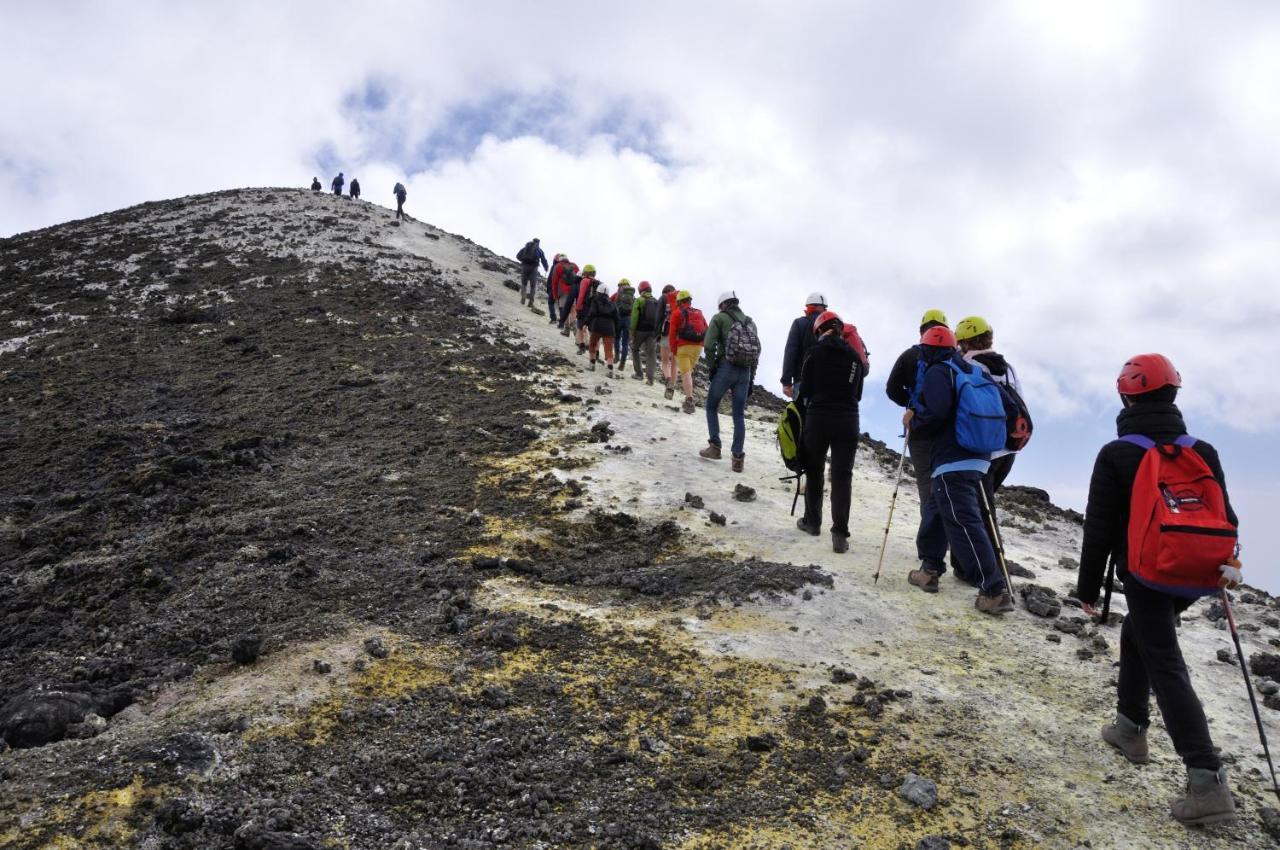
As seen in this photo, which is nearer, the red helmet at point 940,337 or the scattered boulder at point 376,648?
the scattered boulder at point 376,648

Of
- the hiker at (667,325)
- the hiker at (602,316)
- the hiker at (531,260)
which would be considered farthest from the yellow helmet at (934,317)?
the hiker at (531,260)

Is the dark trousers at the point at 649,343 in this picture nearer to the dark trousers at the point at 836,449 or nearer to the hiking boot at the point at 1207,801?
the dark trousers at the point at 836,449

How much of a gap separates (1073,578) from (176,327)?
20.2m

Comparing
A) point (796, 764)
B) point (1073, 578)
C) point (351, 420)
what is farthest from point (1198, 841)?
point (351, 420)

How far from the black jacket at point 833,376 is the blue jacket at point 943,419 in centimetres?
A: 104

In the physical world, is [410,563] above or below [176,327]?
below

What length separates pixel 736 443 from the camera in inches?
447

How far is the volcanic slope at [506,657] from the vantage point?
3998 millimetres

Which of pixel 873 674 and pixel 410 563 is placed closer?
pixel 873 674

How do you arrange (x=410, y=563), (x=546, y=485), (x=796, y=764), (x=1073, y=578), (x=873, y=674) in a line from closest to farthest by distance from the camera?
(x=796, y=764) → (x=873, y=674) → (x=410, y=563) → (x=1073, y=578) → (x=546, y=485)

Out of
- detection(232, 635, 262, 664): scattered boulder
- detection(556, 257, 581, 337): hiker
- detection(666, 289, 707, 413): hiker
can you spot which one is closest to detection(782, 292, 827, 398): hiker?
detection(666, 289, 707, 413): hiker

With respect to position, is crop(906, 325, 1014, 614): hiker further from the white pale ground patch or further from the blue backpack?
the white pale ground patch

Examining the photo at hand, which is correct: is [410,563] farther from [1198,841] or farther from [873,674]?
[1198,841]

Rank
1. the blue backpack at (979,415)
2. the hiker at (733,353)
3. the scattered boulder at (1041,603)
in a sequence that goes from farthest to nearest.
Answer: the hiker at (733,353), the scattered boulder at (1041,603), the blue backpack at (979,415)
